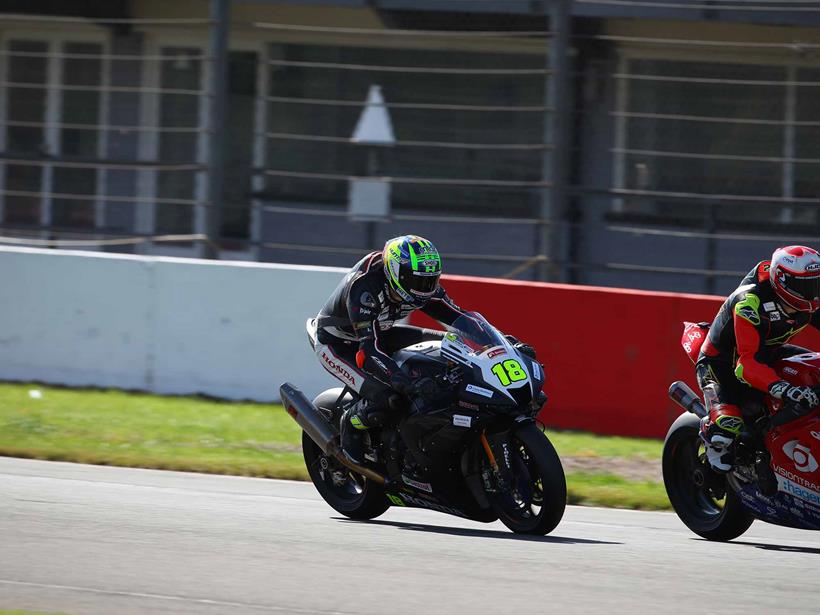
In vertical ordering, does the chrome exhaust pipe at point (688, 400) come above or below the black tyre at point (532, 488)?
above

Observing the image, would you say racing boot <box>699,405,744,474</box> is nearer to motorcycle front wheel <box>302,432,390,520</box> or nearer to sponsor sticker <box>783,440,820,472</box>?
sponsor sticker <box>783,440,820,472</box>

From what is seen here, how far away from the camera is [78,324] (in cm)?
1290

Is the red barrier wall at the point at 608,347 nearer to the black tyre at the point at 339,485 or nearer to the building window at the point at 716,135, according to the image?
the building window at the point at 716,135

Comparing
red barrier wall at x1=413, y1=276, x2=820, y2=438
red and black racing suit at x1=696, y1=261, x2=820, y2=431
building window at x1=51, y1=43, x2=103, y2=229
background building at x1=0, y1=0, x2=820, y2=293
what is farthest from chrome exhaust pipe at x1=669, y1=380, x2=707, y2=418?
building window at x1=51, y1=43, x2=103, y2=229

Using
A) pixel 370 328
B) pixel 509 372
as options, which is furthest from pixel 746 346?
pixel 370 328

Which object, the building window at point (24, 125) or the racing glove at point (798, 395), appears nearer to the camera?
the racing glove at point (798, 395)

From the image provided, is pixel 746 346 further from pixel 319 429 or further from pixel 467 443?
pixel 319 429

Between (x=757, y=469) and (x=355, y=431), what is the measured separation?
7.19 feet

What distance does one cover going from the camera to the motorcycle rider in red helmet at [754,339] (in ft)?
24.8

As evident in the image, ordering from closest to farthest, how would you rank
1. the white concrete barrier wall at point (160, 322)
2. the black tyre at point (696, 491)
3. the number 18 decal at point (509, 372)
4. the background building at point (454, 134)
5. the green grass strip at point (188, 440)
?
the number 18 decal at point (509, 372) → the black tyre at point (696, 491) → the green grass strip at point (188, 440) → the white concrete barrier wall at point (160, 322) → the background building at point (454, 134)

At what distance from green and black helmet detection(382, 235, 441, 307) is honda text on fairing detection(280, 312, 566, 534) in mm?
273

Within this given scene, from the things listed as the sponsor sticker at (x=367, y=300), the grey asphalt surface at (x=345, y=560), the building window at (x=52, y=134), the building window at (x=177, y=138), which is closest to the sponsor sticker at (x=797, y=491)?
the grey asphalt surface at (x=345, y=560)

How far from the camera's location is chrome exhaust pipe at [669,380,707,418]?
8045 mm

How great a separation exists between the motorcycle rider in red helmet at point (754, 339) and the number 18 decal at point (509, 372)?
3.52ft
